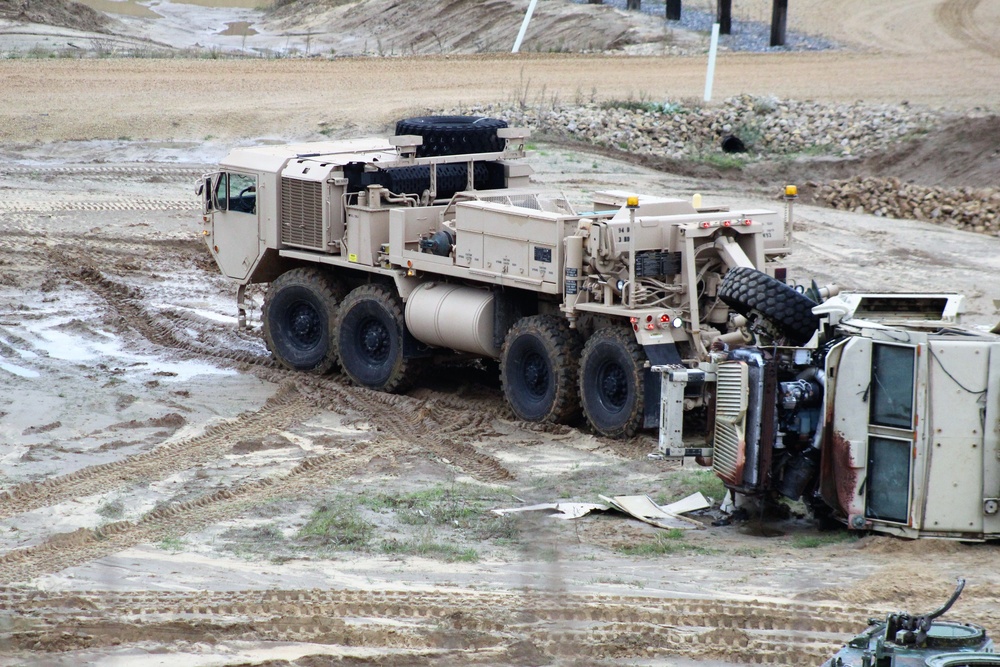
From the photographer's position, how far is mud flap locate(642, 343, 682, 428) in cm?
1317

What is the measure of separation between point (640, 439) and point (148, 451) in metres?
4.41

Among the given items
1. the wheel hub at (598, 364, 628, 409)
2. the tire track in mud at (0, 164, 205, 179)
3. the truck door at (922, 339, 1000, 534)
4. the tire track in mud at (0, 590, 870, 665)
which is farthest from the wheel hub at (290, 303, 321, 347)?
the tire track in mud at (0, 164, 205, 179)

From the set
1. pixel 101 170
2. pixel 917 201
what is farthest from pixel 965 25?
pixel 101 170

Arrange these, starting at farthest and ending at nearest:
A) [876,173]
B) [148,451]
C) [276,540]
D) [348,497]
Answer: [876,173]
[148,451]
[348,497]
[276,540]

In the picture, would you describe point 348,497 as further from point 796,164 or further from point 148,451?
point 796,164

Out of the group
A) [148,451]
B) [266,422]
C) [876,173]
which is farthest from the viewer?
[876,173]

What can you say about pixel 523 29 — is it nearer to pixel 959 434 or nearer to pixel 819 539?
pixel 819 539

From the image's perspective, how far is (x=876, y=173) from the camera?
27.1 m

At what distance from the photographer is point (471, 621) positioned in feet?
28.7

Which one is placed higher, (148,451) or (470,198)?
(470,198)

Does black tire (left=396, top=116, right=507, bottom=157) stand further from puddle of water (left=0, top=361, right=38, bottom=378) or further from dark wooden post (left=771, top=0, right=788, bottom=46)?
dark wooden post (left=771, top=0, right=788, bottom=46)

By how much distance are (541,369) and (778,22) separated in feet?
85.1

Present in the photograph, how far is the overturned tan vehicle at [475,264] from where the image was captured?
1341 cm

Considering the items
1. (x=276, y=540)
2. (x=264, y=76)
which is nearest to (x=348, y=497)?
(x=276, y=540)
